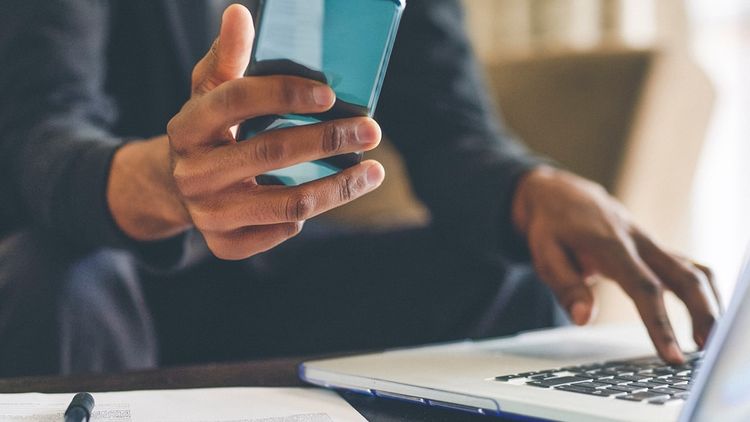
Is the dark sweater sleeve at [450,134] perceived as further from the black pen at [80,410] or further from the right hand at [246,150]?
the black pen at [80,410]

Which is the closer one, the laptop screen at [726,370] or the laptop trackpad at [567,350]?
the laptop screen at [726,370]

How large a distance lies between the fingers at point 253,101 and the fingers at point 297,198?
5 cm

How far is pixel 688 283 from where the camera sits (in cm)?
60

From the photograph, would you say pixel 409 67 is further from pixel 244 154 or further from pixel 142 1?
pixel 244 154

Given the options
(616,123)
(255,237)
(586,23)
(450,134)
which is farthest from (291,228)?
(586,23)

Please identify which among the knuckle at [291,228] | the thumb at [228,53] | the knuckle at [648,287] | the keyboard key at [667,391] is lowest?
the keyboard key at [667,391]

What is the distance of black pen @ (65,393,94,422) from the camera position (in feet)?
1.29

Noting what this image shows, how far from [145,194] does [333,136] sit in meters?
0.21

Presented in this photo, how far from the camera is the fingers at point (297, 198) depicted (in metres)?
0.45

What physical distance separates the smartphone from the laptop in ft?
0.58

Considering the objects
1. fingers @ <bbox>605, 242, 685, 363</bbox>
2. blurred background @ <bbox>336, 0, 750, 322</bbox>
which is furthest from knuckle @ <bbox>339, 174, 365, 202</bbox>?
blurred background @ <bbox>336, 0, 750, 322</bbox>

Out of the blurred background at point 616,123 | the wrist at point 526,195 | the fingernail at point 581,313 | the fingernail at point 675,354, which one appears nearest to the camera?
the fingernail at point 675,354

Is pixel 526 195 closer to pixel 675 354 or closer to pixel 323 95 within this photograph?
pixel 675 354

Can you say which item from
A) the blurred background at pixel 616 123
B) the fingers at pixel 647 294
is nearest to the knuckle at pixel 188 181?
the fingers at pixel 647 294
